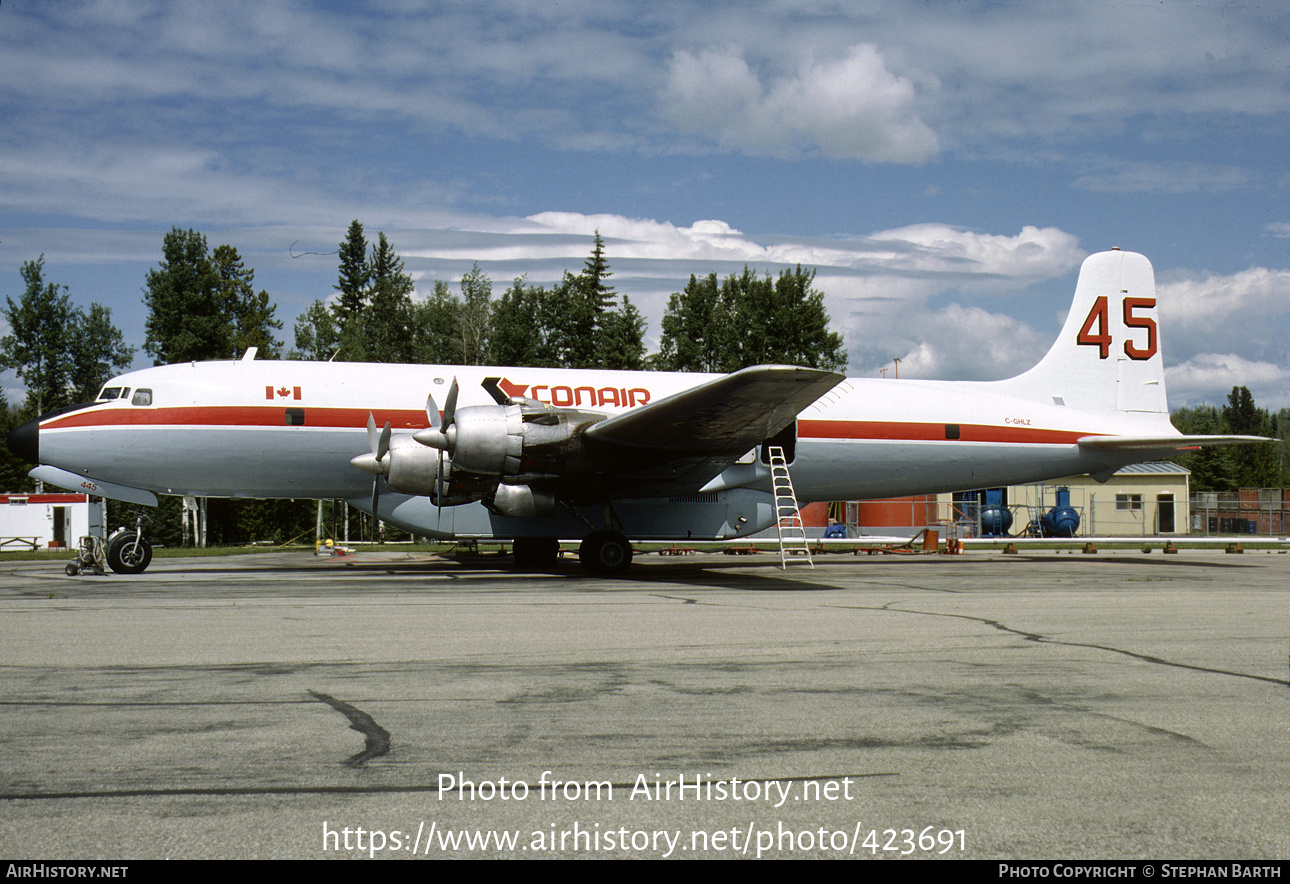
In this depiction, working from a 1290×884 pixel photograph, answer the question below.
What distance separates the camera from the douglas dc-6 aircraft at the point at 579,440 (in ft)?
50.4

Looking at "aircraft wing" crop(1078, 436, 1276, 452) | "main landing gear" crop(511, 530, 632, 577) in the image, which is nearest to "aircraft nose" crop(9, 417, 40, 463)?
"main landing gear" crop(511, 530, 632, 577)

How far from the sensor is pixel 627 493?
17.6m

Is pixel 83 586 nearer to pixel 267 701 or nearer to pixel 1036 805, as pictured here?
pixel 267 701

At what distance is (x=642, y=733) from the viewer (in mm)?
5195

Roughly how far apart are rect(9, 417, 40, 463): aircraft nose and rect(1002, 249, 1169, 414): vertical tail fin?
20050 mm

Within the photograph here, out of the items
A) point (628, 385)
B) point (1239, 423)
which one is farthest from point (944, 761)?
point (1239, 423)

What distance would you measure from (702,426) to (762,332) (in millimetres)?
45340

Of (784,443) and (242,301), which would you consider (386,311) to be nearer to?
(242,301)

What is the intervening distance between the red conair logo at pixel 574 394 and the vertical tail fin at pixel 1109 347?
30.8ft

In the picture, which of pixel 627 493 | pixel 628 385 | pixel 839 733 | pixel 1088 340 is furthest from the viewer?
pixel 1088 340

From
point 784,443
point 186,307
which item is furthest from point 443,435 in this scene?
point 186,307

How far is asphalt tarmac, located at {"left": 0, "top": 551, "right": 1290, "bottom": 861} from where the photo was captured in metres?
3.67

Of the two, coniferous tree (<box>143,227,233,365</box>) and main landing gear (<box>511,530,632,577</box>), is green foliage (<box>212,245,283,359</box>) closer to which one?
coniferous tree (<box>143,227,233,365</box>)

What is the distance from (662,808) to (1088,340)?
2142 cm
